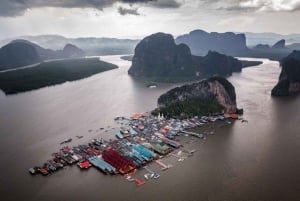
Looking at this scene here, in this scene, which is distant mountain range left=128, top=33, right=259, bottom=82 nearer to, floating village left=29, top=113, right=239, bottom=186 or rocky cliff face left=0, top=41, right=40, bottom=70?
floating village left=29, top=113, right=239, bottom=186

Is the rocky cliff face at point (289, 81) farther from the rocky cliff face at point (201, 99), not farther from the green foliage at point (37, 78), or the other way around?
the green foliage at point (37, 78)

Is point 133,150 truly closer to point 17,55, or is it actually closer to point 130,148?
point 130,148

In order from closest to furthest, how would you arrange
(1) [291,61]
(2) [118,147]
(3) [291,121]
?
(2) [118,147] < (3) [291,121] < (1) [291,61]

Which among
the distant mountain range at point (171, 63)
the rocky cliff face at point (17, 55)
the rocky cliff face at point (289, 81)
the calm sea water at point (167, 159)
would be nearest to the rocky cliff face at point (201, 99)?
the calm sea water at point (167, 159)

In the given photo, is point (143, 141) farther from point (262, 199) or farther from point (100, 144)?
point (262, 199)

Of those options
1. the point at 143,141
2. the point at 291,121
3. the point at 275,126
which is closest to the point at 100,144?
the point at 143,141
